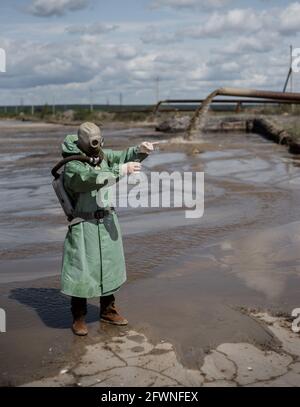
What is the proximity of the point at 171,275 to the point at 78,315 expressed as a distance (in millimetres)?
1901

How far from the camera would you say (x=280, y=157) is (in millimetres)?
19609

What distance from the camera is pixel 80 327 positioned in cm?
512

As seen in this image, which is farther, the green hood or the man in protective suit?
the green hood

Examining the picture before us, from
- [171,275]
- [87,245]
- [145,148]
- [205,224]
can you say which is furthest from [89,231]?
[205,224]

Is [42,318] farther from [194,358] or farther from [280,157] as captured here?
[280,157]

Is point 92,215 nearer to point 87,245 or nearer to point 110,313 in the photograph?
point 87,245

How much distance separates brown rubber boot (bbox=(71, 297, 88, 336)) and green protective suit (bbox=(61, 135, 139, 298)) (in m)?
0.24

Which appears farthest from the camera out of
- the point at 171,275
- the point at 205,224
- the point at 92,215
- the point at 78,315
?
the point at 205,224

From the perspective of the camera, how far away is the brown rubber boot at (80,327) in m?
5.10

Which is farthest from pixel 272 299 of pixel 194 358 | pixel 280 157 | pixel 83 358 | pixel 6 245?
pixel 280 157

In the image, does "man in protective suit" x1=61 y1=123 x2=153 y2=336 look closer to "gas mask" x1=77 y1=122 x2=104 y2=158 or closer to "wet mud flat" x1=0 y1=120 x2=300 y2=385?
"gas mask" x1=77 y1=122 x2=104 y2=158

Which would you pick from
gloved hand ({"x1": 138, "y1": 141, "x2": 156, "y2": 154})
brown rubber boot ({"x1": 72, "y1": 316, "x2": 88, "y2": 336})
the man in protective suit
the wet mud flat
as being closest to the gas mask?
the man in protective suit

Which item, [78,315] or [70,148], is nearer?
[70,148]

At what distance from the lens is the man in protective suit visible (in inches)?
Answer: 193
